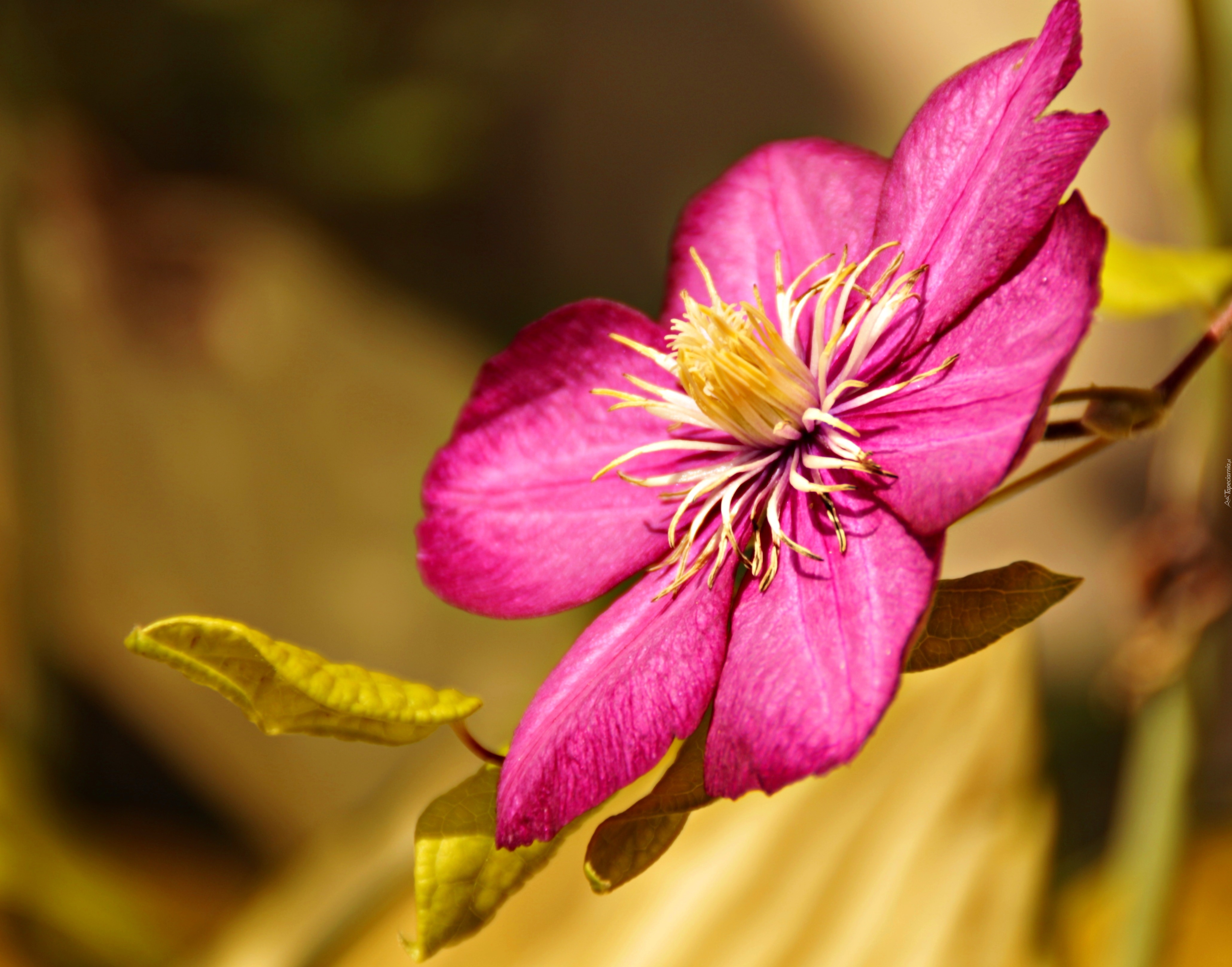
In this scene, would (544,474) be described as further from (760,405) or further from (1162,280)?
(1162,280)

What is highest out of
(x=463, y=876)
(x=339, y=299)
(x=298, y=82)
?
(x=298, y=82)

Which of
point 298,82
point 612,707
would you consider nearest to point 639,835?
point 612,707

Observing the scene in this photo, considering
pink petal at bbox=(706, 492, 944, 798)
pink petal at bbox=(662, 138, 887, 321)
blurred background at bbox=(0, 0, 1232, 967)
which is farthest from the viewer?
blurred background at bbox=(0, 0, 1232, 967)

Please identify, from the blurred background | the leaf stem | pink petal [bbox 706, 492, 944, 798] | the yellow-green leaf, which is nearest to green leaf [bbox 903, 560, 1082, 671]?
pink petal [bbox 706, 492, 944, 798]

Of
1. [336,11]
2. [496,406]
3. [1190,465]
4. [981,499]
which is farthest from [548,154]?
[981,499]

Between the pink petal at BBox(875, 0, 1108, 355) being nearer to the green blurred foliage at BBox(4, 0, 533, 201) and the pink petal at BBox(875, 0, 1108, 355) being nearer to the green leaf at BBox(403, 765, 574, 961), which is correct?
the green leaf at BBox(403, 765, 574, 961)

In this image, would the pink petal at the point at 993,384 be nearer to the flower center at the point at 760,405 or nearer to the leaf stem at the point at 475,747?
the flower center at the point at 760,405
